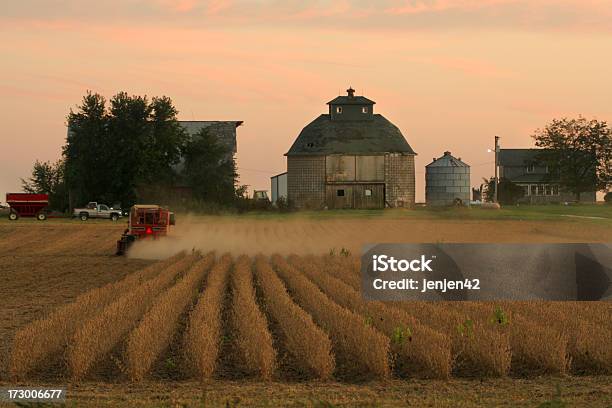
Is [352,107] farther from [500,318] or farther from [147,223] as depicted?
[500,318]

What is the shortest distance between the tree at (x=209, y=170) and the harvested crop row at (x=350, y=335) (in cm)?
5746

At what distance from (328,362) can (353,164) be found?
73322 mm

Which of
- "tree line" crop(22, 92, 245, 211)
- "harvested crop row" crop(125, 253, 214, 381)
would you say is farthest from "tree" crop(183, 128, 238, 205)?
"harvested crop row" crop(125, 253, 214, 381)

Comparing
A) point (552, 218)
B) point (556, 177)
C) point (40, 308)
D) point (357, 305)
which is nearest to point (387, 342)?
point (357, 305)

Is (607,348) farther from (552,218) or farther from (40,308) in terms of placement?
(552,218)

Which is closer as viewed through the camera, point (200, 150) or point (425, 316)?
point (425, 316)

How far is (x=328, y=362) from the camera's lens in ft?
51.7

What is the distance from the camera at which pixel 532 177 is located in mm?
123188

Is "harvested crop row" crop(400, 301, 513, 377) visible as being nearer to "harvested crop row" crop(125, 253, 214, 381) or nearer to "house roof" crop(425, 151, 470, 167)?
"harvested crop row" crop(125, 253, 214, 381)

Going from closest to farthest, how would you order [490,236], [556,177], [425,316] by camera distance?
[425,316] → [490,236] → [556,177]

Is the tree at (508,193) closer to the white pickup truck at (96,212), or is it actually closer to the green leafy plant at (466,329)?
the white pickup truck at (96,212)

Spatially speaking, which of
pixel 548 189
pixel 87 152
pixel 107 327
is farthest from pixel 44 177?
pixel 107 327

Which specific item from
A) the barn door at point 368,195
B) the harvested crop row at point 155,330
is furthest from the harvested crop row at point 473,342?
the barn door at point 368,195

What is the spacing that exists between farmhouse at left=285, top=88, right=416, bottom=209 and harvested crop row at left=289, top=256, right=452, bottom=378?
63.7m
